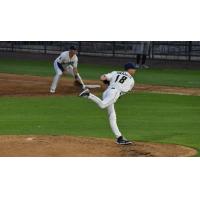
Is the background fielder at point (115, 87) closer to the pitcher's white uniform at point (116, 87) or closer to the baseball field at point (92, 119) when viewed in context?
the pitcher's white uniform at point (116, 87)

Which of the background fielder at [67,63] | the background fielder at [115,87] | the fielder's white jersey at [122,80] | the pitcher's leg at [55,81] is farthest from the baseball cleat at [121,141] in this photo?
the pitcher's leg at [55,81]

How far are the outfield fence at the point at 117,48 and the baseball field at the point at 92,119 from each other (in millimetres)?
6293

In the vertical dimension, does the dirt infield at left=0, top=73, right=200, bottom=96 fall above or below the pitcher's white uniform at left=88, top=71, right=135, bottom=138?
below

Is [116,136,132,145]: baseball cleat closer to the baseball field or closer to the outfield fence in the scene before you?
the baseball field

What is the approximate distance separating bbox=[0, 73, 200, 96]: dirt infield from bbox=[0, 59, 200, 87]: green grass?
5.61 ft

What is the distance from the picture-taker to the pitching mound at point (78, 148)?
14.1 m

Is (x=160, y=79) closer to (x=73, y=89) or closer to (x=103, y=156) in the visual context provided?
(x=73, y=89)

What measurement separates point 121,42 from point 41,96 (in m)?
17.3

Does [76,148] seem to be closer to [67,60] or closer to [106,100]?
[106,100]

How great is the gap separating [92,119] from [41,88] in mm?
8165

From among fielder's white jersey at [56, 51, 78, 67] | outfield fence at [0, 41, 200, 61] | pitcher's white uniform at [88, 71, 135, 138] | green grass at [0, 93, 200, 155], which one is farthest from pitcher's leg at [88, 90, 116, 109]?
outfield fence at [0, 41, 200, 61]

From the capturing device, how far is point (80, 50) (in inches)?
1654

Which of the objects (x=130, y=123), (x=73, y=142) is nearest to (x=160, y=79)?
(x=130, y=123)

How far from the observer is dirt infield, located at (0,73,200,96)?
2608 centimetres
